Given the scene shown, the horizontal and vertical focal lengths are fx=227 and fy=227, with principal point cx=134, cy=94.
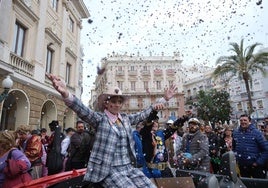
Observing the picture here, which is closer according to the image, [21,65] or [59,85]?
[59,85]

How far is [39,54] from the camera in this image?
1253 cm

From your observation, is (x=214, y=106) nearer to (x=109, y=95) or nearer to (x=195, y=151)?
(x=195, y=151)

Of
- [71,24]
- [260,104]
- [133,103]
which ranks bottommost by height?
[260,104]

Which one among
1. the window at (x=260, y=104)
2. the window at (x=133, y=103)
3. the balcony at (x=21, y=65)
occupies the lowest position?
the balcony at (x=21, y=65)

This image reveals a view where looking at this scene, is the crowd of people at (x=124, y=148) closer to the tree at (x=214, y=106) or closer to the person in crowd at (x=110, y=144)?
the person in crowd at (x=110, y=144)

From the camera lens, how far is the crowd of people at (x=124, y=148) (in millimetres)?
2096

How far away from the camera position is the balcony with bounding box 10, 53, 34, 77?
34.0ft

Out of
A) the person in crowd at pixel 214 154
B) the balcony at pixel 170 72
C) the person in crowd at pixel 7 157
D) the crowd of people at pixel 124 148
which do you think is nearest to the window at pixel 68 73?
the crowd of people at pixel 124 148

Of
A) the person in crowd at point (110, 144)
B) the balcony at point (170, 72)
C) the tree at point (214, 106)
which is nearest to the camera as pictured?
the person in crowd at point (110, 144)

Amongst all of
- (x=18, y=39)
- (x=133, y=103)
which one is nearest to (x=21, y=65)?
(x=18, y=39)

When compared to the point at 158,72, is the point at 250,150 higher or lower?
lower

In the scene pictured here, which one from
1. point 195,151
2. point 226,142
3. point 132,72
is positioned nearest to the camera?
point 195,151

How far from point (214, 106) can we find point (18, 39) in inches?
1240

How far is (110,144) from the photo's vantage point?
2.13 metres
